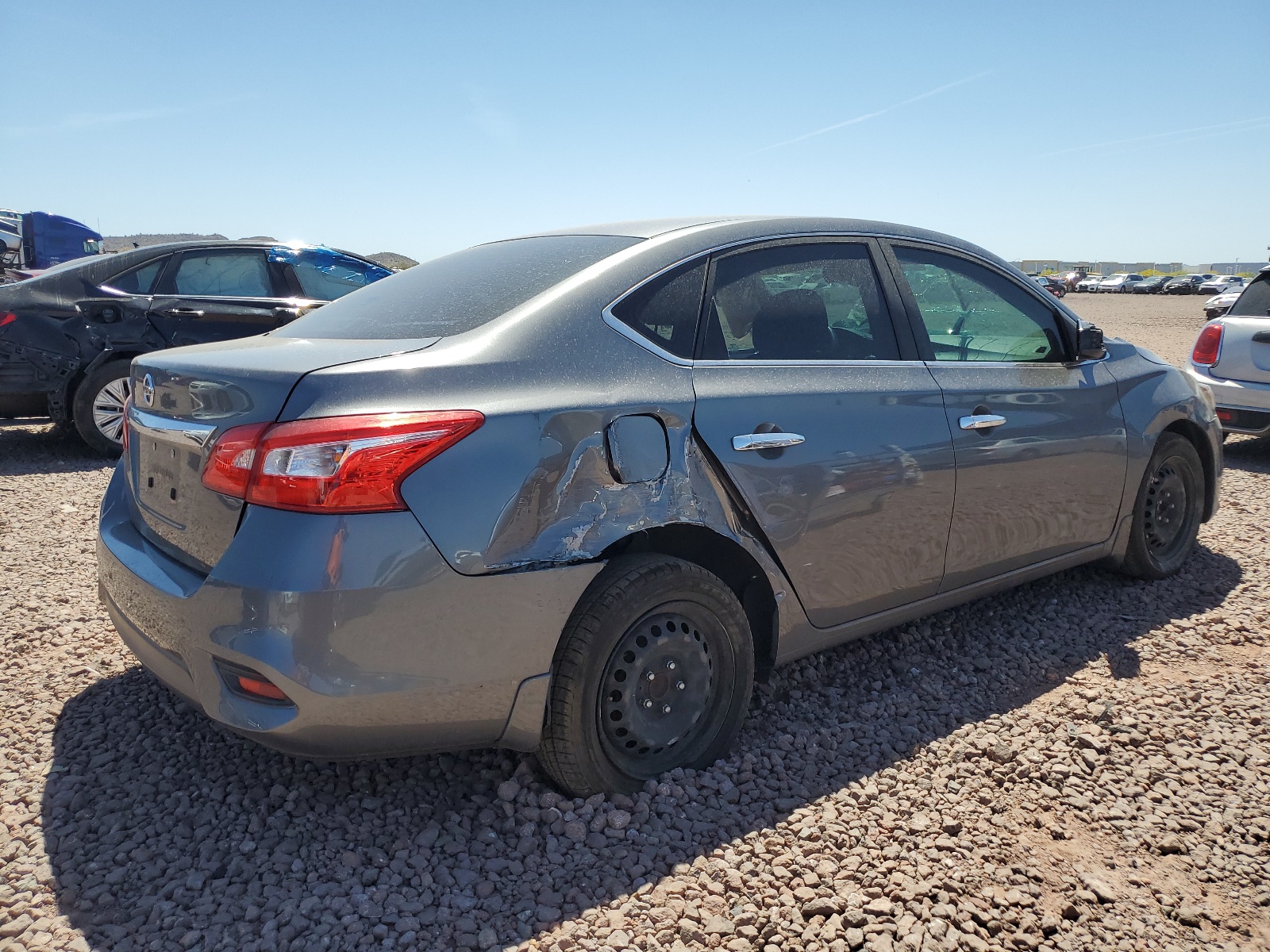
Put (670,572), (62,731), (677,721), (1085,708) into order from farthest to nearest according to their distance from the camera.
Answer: (1085,708) < (62,731) < (677,721) < (670,572)

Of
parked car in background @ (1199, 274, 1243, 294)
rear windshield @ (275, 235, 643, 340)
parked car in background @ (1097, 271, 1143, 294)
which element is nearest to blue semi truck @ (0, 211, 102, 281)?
rear windshield @ (275, 235, 643, 340)

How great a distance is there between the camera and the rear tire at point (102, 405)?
22.9ft

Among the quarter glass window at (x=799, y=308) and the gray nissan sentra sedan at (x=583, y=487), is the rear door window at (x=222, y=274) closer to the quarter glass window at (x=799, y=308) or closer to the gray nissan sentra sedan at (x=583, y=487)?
the gray nissan sentra sedan at (x=583, y=487)

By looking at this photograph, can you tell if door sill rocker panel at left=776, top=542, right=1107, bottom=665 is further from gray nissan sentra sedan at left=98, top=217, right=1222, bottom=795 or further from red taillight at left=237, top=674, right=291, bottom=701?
red taillight at left=237, top=674, right=291, bottom=701

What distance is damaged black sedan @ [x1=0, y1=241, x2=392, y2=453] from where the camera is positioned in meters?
6.82

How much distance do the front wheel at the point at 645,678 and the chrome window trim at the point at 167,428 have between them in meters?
1.03

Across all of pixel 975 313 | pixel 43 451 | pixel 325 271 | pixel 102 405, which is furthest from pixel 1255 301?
pixel 43 451

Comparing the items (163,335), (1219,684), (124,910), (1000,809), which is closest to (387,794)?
(124,910)

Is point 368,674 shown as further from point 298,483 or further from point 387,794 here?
point 387,794

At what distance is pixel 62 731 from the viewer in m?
3.02

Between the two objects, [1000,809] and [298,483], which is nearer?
[298,483]

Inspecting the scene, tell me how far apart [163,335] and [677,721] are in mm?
6070

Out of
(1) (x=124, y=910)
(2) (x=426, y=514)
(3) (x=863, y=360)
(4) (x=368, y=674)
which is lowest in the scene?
(1) (x=124, y=910)

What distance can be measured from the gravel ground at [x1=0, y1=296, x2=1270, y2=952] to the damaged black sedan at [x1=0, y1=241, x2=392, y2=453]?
3.94 metres
